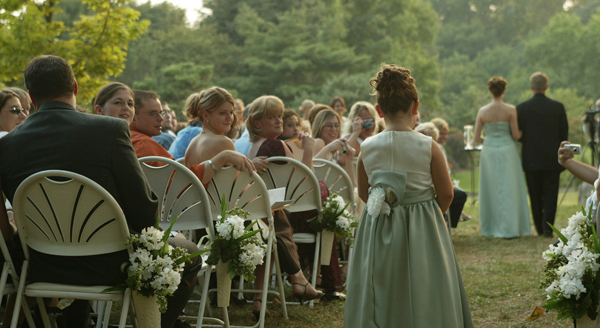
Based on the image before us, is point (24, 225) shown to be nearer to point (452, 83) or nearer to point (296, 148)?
point (296, 148)

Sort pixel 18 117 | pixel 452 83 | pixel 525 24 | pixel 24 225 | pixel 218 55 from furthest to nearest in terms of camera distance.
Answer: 1. pixel 525 24
2. pixel 452 83
3. pixel 218 55
4. pixel 18 117
5. pixel 24 225

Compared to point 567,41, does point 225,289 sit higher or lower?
lower

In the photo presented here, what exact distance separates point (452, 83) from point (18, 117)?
134 feet

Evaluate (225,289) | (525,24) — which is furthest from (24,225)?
(525,24)

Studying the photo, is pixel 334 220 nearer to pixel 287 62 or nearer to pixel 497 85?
pixel 497 85

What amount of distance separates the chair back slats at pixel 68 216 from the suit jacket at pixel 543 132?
7.04m

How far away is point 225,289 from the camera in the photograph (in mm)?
3309

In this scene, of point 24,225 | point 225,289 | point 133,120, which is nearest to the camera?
point 24,225

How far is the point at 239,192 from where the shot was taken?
357 cm

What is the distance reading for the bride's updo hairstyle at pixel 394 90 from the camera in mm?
3094

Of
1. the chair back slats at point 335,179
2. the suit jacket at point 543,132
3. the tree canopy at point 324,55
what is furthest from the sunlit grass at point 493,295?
the tree canopy at point 324,55

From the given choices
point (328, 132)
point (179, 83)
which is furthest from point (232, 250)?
point (179, 83)

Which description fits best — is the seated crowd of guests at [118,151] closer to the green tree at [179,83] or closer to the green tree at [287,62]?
the green tree at [179,83]

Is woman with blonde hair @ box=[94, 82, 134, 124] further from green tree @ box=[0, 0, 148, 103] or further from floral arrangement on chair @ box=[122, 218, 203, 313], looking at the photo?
green tree @ box=[0, 0, 148, 103]
